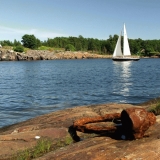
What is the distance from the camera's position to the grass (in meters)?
7.54

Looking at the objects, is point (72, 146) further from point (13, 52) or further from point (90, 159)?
point (13, 52)

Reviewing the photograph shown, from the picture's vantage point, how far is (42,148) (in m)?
7.88

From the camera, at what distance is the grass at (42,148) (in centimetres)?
754

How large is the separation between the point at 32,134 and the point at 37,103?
56.1 ft

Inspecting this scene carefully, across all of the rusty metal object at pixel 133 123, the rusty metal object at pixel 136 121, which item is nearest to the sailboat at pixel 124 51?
the rusty metal object at pixel 133 123

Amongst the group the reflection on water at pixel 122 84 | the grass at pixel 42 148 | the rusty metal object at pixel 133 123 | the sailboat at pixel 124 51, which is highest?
the sailboat at pixel 124 51

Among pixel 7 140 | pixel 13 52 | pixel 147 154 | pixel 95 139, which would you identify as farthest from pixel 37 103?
pixel 13 52

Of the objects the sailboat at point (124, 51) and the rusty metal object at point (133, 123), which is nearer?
the rusty metal object at point (133, 123)

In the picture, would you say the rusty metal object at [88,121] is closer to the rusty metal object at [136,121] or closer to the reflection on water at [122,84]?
the rusty metal object at [136,121]

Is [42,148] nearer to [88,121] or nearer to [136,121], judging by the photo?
[88,121]

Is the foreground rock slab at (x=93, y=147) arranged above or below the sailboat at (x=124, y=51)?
below

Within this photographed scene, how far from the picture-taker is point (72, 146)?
743 cm

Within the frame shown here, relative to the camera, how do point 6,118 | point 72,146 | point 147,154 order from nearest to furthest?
point 147,154 → point 72,146 → point 6,118

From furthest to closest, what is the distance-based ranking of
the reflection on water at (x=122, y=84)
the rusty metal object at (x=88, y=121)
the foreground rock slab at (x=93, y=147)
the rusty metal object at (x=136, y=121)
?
the reflection on water at (x=122, y=84) < the rusty metal object at (x=88, y=121) < the rusty metal object at (x=136, y=121) < the foreground rock slab at (x=93, y=147)
